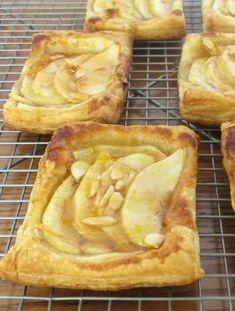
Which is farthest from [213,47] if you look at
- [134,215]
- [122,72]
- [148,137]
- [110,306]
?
[110,306]

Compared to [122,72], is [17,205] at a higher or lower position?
lower

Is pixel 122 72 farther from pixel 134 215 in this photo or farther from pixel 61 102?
pixel 134 215

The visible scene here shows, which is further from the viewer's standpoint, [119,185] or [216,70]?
[216,70]

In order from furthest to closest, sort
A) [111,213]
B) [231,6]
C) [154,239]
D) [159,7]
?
1. [159,7]
2. [231,6]
3. [111,213]
4. [154,239]

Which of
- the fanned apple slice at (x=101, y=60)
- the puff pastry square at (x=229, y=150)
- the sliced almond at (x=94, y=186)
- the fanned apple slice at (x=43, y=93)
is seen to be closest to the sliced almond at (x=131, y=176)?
the sliced almond at (x=94, y=186)

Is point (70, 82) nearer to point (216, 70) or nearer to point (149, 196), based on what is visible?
point (216, 70)

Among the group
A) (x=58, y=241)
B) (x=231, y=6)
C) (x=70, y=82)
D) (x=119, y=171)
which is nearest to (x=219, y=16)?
(x=231, y=6)
